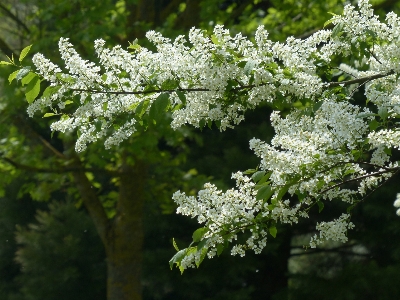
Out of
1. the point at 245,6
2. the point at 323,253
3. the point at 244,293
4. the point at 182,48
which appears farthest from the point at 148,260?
the point at 182,48

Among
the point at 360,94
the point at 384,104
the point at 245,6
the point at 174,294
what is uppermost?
the point at 245,6

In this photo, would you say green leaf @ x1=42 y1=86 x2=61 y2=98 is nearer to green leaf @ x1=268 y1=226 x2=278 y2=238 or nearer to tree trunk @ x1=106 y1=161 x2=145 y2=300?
green leaf @ x1=268 y1=226 x2=278 y2=238

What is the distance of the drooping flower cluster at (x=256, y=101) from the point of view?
2.40 meters

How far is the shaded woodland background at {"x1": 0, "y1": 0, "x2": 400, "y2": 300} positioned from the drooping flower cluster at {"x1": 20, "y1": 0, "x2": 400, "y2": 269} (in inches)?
138

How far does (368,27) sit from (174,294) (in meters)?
6.28

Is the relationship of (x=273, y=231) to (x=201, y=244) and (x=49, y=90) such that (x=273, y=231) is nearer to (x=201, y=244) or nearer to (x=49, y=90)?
(x=201, y=244)

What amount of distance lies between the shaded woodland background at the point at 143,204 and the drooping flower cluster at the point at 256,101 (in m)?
3.50

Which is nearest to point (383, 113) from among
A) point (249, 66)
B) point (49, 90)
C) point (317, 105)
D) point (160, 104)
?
point (317, 105)

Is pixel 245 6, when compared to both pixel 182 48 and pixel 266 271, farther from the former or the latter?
pixel 182 48

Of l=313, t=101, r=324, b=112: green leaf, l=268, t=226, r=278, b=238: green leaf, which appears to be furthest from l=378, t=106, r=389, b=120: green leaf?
l=268, t=226, r=278, b=238: green leaf

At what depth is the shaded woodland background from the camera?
666 cm

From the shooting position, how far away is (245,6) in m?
7.59

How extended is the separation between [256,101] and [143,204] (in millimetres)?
5318

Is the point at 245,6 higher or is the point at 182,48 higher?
the point at 245,6
